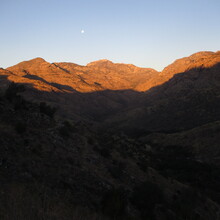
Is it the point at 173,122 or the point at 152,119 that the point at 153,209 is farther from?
the point at 152,119

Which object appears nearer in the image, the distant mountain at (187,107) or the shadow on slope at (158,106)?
the distant mountain at (187,107)

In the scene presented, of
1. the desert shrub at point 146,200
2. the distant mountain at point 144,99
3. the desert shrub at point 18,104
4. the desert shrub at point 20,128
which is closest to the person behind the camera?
the desert shrub at point 146,200

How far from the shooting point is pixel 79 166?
1145 cm

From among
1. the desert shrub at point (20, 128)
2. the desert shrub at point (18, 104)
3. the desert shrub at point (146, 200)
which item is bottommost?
the desert shrub at point (146, 200)

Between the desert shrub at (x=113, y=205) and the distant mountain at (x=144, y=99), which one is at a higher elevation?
the distant mountain at (x=144, y=99)

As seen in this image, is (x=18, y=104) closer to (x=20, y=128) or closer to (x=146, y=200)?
(x=20, y=128)

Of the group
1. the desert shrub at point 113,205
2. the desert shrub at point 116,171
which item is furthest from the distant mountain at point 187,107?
the desert shrub at point 113,205

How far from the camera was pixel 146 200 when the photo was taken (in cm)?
1046

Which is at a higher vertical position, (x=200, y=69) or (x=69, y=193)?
(x=200, y=69)

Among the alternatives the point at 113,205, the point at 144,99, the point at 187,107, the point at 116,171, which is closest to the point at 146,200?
the point at 113,205

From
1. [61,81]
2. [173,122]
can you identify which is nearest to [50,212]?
[173,122]

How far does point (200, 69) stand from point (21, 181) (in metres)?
112

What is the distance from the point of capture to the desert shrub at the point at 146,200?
9.89 meters

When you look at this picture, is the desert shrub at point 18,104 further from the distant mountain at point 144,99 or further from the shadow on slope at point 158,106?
the distant mountain at point 144,99
